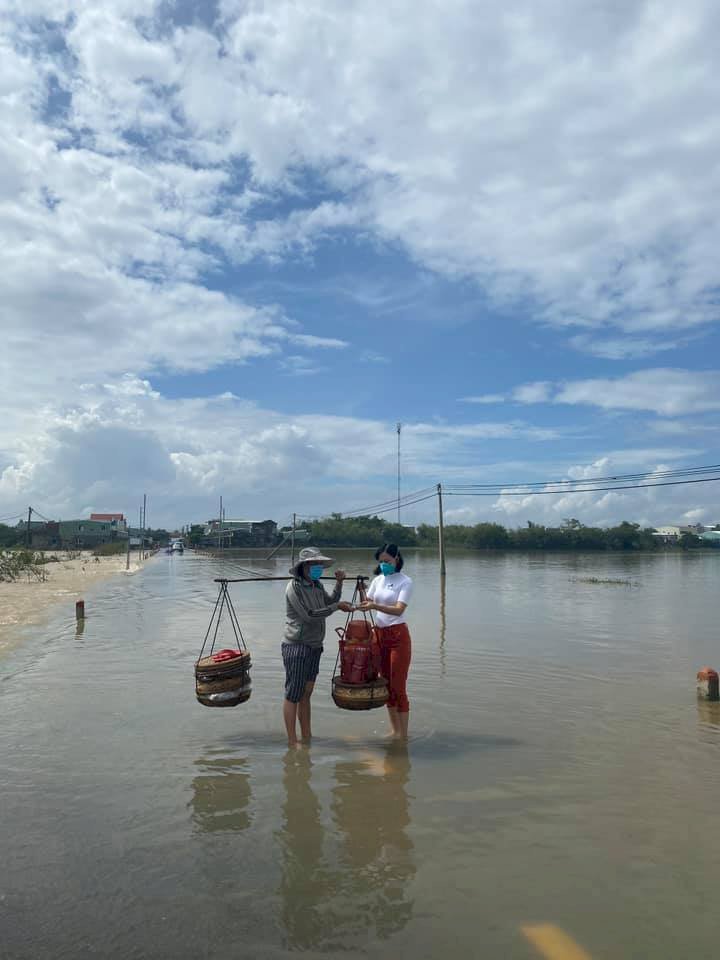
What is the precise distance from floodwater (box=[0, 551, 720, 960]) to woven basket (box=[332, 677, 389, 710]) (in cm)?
53

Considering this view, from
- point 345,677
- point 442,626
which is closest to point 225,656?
point 345,677

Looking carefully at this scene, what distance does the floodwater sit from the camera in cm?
360

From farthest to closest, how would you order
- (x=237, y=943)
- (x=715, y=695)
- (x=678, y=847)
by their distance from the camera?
(x=715, y=695), (x=678, y=847), (x=237, y=943)

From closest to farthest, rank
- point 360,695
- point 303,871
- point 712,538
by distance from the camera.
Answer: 1. point 303,871
2. point 360,695
3. point 712,538

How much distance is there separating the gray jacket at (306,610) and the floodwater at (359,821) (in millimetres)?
1119

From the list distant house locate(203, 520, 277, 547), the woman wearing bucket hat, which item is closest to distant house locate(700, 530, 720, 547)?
distant house locate(203, 520, 277, 547)

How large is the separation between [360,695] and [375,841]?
64.9 inches

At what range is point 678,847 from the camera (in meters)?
4.62

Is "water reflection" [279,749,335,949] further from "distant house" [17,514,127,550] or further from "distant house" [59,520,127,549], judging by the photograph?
"distant house" [59,520,127,549]

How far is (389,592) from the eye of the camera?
644 centimetres

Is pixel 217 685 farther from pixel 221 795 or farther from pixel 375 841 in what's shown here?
pixel 375 841

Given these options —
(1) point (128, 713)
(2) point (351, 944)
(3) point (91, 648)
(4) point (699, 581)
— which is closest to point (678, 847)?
(2) point (351, 944)

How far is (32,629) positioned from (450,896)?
47.6 feet

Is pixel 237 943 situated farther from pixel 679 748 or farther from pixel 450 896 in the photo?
pixel 679 748
